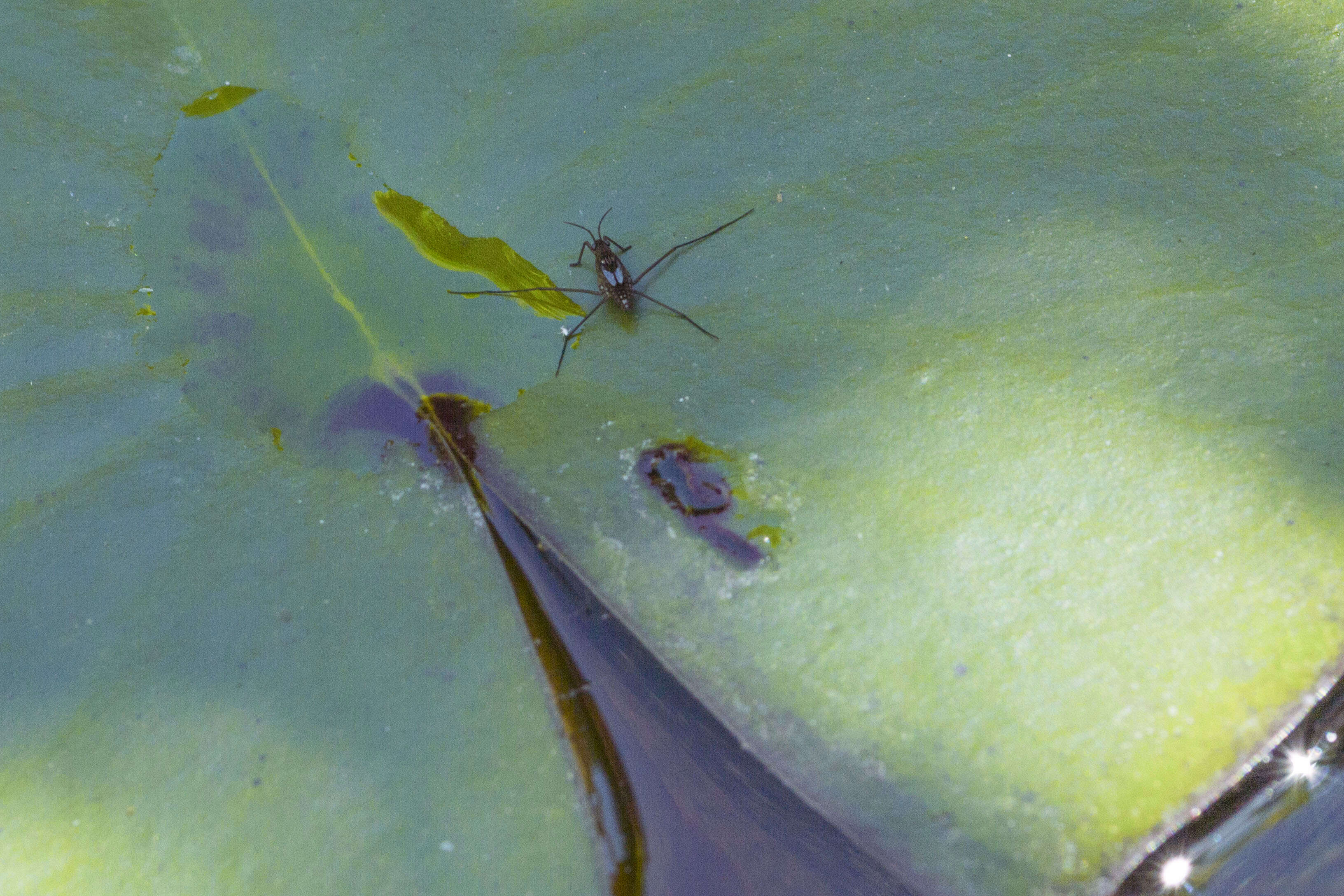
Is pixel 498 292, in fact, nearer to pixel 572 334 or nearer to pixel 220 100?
pixel 572 334

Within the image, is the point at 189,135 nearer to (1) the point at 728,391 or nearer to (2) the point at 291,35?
(2) the point at 291,35

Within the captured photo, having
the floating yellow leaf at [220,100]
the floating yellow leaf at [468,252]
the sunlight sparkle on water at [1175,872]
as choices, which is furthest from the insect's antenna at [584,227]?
the sunlight sparkle on water at [1175,872]

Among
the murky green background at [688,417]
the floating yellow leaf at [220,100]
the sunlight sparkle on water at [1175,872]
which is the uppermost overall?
the floating yellow leaf at [220,100]

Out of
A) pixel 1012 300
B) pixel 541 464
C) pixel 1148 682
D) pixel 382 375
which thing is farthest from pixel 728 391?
pixel 1148 682

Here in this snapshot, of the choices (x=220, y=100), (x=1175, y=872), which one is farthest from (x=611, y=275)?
(x=1175, y=872)

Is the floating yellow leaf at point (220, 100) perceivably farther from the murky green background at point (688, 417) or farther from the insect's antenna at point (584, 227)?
the insect's antenna at point (584, 227)

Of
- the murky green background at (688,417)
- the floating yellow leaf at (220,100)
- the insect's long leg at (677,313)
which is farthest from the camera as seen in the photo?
the floating yellow leaf at (220,100)

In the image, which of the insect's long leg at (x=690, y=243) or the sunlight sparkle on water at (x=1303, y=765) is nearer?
the sunlight sparkle on water at (x=1303, y=765)
